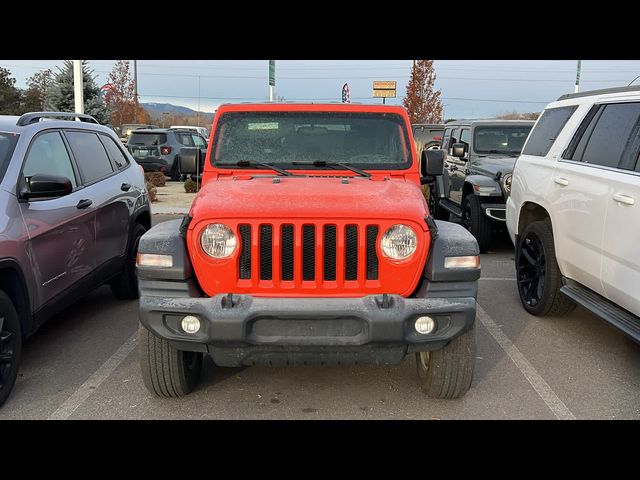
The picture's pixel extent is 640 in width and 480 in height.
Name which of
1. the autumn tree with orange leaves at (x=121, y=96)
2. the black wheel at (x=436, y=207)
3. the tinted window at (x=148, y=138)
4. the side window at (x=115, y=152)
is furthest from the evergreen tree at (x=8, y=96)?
the side window at (x=115, y=152)

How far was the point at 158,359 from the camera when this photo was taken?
3615 mm

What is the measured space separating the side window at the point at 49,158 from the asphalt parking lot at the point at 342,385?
1.42 metres

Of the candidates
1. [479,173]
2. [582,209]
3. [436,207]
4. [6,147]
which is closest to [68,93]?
[436,207]

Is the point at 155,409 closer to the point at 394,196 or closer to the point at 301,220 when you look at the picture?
the point at 301,220

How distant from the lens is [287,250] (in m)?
3.31

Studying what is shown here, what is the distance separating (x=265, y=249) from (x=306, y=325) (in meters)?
0.49

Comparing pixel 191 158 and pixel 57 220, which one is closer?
pixel 57 220

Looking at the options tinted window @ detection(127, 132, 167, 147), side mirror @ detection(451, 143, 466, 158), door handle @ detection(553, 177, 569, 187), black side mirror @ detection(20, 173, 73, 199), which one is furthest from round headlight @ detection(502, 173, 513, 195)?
tinted window @ detection(127, 132, 167, 147)

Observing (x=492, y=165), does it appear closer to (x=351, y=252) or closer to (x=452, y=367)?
(x=452, y=367)

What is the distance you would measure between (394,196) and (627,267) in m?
1.68

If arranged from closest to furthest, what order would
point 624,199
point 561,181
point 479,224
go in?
point 624,199, point 561,181, point 479,224

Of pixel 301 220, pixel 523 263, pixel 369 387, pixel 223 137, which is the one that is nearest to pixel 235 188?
pixel 301 220

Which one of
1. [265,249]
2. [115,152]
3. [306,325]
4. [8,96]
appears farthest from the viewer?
[8,96]

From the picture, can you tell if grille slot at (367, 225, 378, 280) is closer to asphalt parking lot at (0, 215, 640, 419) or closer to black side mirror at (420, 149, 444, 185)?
asphalt parking lot at (0, 215, 640, 419)
